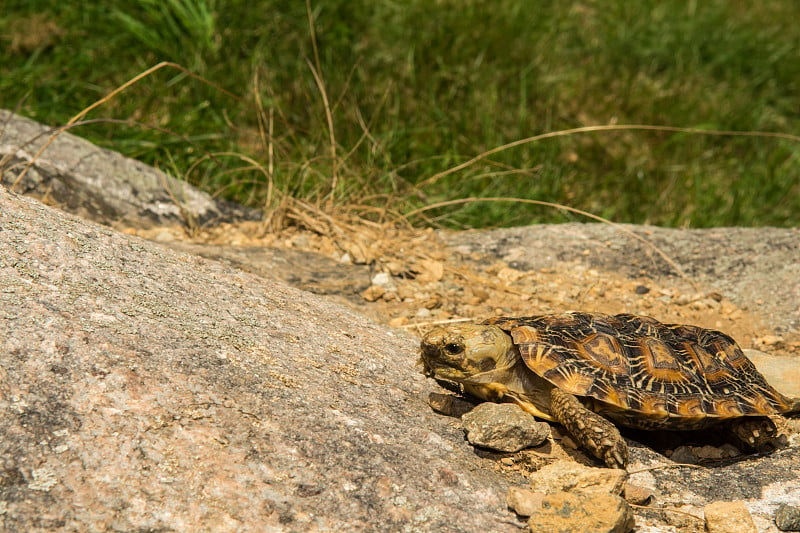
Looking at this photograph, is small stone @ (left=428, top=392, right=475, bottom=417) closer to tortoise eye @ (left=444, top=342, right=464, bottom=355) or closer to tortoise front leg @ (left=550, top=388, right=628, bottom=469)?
tortoise eye @ (left=444, top=342, right=464, bottom=355)

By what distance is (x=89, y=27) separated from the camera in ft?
16.4

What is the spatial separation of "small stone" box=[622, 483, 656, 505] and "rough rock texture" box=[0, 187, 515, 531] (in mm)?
345

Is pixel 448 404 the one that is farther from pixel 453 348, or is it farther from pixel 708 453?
pixel 708 453

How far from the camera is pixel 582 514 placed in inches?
73.5

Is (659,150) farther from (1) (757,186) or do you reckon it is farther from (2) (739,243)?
(2) (739,243)

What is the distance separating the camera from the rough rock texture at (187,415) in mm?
1693

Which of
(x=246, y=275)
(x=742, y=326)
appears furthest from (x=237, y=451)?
(x=742, y=326)

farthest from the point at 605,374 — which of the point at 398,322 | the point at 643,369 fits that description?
the point at 398,322

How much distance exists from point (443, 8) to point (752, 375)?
3.99 m

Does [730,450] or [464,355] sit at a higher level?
[464,355]

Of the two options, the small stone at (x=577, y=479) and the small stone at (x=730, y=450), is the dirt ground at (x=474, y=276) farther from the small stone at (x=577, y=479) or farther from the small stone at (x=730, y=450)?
the small stone at (x=577, y=479)

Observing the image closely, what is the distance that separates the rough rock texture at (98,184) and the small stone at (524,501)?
2636 millimetres

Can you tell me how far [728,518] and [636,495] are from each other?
0.24m

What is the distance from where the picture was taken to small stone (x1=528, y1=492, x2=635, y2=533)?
1.83m
